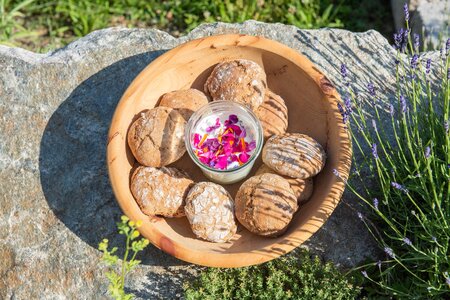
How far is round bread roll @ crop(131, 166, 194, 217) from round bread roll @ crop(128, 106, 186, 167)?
0.05 meters

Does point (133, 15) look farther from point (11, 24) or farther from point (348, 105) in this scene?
point (348, 105)

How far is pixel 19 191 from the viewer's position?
10.7 feet

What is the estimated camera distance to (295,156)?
114 inches

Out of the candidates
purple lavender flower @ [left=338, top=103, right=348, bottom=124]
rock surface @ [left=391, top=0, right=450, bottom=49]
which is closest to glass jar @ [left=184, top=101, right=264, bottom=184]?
purple lavender flower @ [left=338, top=103, right=348, bottom=124]

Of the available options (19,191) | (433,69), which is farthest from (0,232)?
(433,69)

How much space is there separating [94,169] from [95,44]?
2.15 ft

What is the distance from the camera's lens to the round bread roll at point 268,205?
2836 mm

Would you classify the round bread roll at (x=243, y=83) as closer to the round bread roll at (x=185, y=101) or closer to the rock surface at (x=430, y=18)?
the round bread roll at (x=185, y=101)

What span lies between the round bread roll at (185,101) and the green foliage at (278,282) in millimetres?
741

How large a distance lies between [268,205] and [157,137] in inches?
22.6

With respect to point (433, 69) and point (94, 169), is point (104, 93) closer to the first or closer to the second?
point (94, 169)

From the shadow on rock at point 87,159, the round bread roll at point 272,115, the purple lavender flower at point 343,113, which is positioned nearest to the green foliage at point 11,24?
the shadow on rock at point 87,159

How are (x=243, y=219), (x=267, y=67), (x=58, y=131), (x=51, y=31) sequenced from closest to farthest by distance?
(x=243, y=219) → (x=267, y=67) → (x=58, y=131) → (x=51, y=31)

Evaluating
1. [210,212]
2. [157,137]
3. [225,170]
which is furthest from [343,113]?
[157,137]
